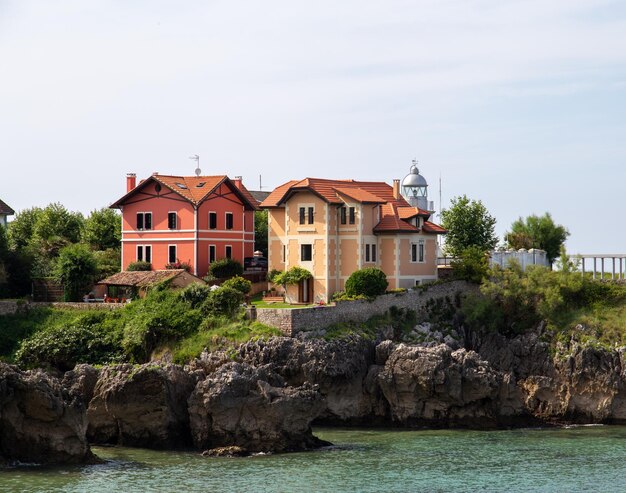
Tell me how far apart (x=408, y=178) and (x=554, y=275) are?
2663 centimetres

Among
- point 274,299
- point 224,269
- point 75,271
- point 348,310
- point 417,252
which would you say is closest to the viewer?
point 348,310

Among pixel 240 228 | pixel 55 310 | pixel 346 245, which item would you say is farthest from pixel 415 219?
pixel 55 310

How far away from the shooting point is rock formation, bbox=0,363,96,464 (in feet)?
159

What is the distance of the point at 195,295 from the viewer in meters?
67.2

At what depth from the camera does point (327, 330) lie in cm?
6456

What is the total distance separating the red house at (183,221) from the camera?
76.9m

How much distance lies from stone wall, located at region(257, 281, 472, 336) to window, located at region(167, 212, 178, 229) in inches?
576

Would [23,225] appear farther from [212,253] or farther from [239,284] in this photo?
[239,284]

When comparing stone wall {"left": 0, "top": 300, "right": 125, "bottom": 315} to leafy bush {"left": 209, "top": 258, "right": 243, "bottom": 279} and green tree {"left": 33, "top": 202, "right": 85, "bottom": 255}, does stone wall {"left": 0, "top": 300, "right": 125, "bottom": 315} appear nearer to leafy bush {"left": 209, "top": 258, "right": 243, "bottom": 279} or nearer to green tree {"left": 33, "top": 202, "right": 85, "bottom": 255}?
leafy bush {"left": 209, "top": 258, "right": 243, "bottom": 279}

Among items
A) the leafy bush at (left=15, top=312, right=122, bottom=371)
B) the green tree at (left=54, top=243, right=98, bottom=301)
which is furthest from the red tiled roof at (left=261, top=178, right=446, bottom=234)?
the leafy bush at (left=15, top=312, right=122, bottom=371)

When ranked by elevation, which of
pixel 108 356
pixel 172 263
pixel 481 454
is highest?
pixel 172 263

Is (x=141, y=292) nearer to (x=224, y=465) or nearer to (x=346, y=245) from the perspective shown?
(x=346, y=245)

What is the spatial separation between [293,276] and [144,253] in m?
11.7

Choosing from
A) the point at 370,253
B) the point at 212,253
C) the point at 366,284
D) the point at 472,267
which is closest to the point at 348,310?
the point at 366,284
